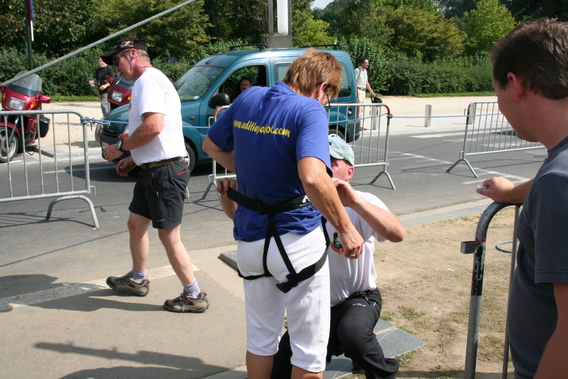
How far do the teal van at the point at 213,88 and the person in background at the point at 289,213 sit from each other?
605 centimetres

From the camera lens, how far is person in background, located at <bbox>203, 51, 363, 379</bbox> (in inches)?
92.7

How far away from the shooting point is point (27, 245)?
5480 mm

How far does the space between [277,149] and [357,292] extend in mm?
1065

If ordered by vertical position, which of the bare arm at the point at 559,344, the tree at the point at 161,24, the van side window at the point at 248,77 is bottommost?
the bare arm at the point at 559,344

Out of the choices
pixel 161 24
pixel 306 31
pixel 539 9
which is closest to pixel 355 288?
pixel 161 24

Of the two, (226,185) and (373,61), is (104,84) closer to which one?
(226,185)

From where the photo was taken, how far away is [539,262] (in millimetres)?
1334

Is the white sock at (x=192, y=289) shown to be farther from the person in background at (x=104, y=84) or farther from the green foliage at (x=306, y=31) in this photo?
the green foliage at (x=306, y=31)

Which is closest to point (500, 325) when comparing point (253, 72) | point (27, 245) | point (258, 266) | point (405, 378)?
point (405, 378)

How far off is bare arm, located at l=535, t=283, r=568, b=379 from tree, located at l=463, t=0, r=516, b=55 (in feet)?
196

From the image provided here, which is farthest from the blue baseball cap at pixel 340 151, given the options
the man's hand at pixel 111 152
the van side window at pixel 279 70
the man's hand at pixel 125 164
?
the van side window at pixel 279 70

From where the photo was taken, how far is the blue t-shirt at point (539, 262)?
1.29 m

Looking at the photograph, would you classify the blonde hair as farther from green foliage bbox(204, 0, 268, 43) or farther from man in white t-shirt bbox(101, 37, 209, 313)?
→ green foliage bbox(204, 0, 268, 43)

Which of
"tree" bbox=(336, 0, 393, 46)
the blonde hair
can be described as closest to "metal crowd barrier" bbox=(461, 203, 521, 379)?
the blonde hair
